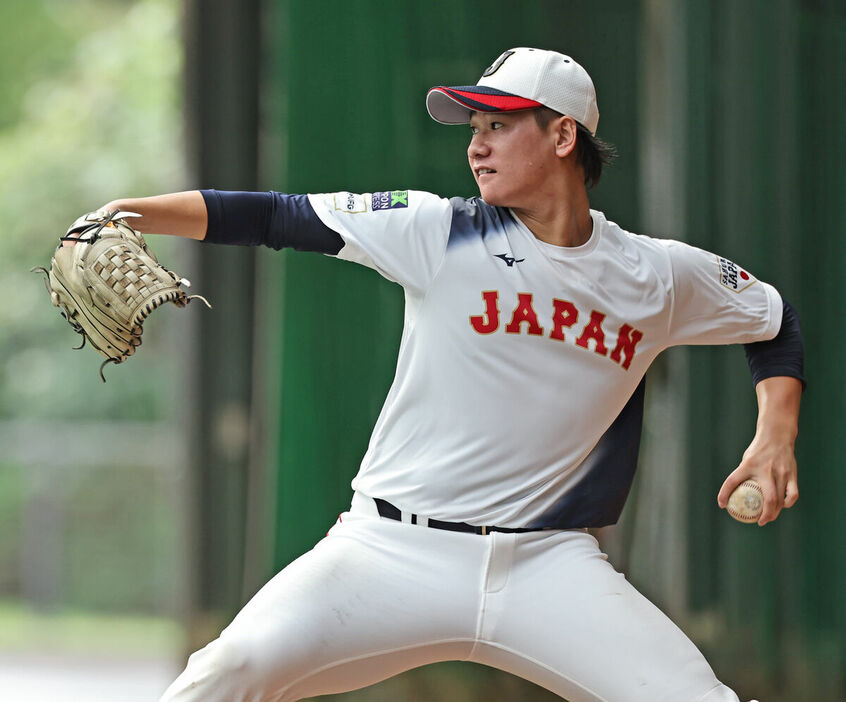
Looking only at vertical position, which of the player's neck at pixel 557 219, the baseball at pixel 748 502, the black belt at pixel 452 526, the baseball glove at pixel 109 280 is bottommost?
the black belt at pixel 452 526

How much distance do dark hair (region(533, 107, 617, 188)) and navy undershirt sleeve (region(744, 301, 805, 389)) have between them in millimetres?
546

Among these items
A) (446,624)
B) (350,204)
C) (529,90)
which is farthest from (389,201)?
(446,624)

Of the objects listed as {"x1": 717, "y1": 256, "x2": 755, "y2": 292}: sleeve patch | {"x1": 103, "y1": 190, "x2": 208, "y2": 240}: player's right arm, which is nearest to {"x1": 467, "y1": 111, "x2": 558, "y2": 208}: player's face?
{"x1": 717, "y1": 256, "x2": 755, "y2": 292}: sleeve patch

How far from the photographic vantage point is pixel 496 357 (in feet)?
7.72

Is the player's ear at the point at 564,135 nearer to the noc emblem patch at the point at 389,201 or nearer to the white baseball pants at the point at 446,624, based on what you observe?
the noc emblem patch at the point at 389,201

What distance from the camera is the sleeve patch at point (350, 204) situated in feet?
7.83

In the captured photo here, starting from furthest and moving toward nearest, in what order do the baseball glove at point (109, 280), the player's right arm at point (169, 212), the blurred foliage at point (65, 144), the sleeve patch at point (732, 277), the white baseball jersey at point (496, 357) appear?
1. the blurred foliage at point (65, 144)
2. the sleeve patch at point (732, 277)
3. the white baseball jersey at point (496, 357)
4. the player's right arm at point (169, 212)
5. the baseball glove at point (109, 280)

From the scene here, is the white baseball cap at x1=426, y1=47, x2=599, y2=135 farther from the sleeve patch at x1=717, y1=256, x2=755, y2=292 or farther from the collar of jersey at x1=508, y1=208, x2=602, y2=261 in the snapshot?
the sleeve patch at x1=717, y1=256, x2=755, y2=292

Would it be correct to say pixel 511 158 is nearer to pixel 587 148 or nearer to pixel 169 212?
pixel 587 148

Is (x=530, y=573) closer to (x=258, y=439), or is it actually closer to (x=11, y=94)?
(x=258, y=439)

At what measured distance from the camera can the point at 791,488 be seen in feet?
8.05

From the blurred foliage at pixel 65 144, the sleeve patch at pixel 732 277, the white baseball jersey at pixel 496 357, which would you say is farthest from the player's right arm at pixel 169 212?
the blurred foliage at pixel 65 144

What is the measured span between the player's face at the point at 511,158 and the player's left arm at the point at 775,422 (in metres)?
0.68

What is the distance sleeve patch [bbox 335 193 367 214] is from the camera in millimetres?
2387
